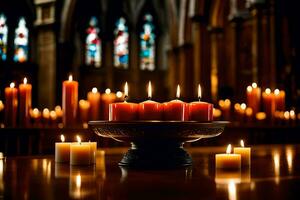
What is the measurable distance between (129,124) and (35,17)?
60.9 feet

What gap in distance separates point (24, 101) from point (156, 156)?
7.59 ft

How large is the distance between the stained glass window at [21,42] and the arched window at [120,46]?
3.90 m

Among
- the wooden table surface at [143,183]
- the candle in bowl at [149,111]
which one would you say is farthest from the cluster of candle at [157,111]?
the wooden table surface at [143,183]

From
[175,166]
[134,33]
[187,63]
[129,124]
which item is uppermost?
[134,33]

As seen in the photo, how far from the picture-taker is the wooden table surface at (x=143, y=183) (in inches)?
50.3

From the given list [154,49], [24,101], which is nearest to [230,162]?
[24,101]

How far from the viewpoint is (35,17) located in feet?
63.8

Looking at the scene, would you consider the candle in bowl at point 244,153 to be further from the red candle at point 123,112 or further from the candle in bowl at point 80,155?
the candle in bowl at point 80,155

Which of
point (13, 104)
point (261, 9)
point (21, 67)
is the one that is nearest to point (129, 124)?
point (13, 104)

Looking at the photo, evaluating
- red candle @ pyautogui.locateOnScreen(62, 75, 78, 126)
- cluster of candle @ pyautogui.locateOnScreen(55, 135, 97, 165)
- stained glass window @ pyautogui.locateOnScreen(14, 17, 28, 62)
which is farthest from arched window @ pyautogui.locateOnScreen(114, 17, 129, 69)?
cluster of candle @ pyautogui.locateOnScreen(55, 135, 97, 165)

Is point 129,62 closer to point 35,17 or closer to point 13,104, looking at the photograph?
point 35,17

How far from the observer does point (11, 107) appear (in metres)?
4.09

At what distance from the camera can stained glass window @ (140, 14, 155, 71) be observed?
21406mm

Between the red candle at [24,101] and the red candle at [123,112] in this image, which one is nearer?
the red candle at [123,112]
